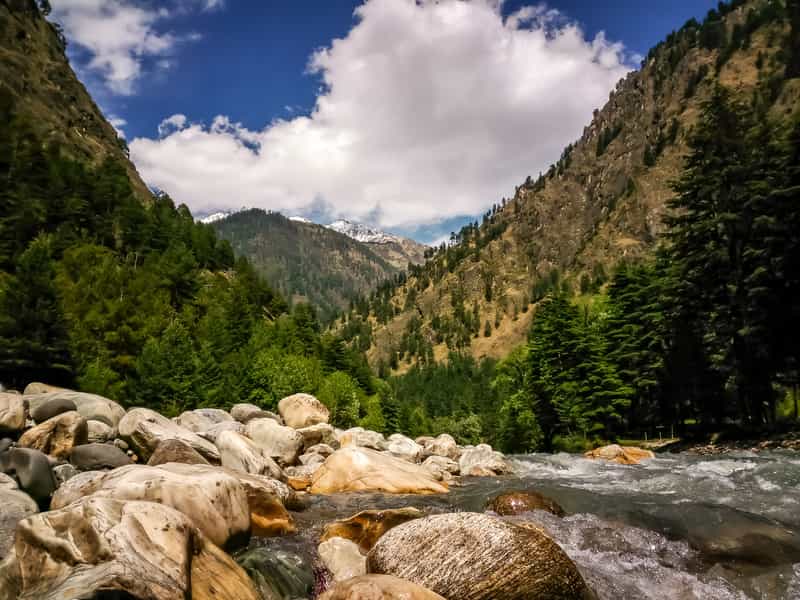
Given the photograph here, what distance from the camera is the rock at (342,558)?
8.02 metres

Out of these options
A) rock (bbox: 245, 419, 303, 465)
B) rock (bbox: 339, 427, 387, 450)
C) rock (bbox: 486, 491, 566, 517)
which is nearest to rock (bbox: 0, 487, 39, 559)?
rock (bbox: 486, 491, 566, 517)

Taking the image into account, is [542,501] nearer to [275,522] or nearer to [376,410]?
[275,522]

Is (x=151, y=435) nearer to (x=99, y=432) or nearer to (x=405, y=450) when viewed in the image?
(x=99, y=432)

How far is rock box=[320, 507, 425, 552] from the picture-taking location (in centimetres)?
975

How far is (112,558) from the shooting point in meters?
4.82

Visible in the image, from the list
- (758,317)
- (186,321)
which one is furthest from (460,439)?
(758,317)

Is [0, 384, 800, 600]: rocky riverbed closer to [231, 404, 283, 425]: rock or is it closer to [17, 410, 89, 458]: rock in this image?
[17, 410, 89, 458]: rock

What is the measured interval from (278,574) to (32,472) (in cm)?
564

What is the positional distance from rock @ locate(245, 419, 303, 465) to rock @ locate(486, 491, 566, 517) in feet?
37.0

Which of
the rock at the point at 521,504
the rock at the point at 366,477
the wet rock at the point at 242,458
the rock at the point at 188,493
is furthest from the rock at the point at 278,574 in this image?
the rock at the point at 366,477

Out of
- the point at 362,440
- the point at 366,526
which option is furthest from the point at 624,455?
the point at 366,526

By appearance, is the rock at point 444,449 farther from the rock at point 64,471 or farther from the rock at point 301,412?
the rock at point 64,471

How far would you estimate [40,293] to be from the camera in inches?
1152

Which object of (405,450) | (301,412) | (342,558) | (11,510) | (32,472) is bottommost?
(405,450)
